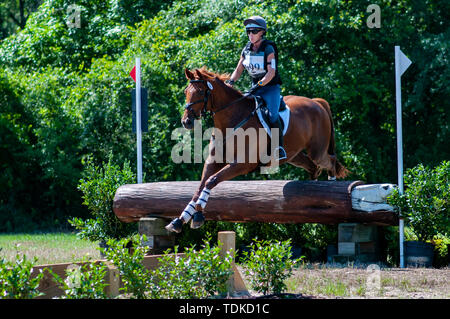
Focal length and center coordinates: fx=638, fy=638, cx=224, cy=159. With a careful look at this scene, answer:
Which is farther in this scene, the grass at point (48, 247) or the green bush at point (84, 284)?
the grass at point (48, 247)

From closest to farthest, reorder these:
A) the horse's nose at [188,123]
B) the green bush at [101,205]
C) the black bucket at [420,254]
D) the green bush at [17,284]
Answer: the green bush at [17,284] → the horse's nose at [188,123] → the black bucket at [420,254] → the green bush at [101,205]

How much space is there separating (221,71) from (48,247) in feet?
15.7

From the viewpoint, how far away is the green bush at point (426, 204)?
8047 mm

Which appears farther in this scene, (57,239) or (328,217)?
(57,239)

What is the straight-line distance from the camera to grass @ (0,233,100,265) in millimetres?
9695

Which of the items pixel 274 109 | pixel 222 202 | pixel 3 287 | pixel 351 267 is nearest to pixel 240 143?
pixel 274 109

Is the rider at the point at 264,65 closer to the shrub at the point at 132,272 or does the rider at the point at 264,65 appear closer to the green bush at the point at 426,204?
the green bush at the point at 426,204

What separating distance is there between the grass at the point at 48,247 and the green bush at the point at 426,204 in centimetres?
423

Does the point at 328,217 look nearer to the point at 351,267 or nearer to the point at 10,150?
the point at 351,267

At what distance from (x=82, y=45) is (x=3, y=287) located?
1527cm

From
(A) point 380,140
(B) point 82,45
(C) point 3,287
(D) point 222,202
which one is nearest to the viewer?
(C) point 3,287

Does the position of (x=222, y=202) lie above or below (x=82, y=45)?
below

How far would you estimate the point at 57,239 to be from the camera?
12594mm

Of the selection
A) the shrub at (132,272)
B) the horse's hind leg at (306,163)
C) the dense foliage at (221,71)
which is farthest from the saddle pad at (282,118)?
the dense foliage at (221,71)
